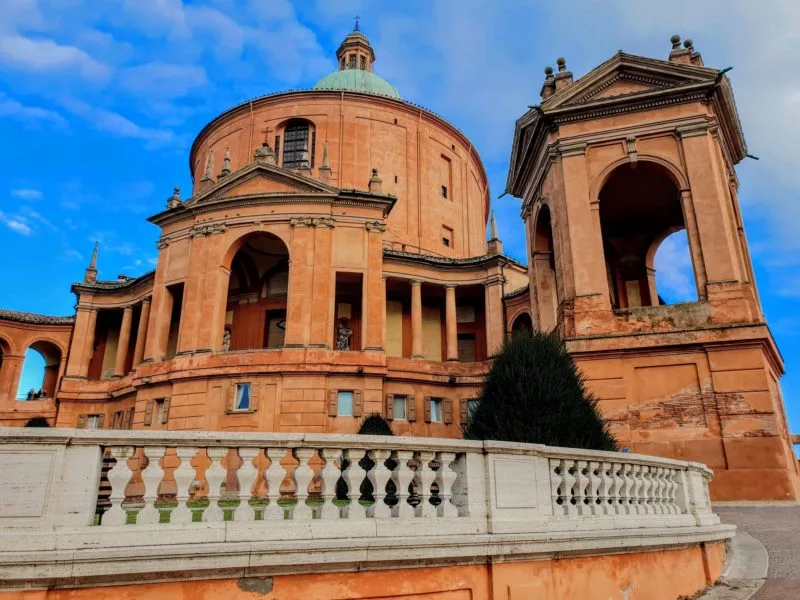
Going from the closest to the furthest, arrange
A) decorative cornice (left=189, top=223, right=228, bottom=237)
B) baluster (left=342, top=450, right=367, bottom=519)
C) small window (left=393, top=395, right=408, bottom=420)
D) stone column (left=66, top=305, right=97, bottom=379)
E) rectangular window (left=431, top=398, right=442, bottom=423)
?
baluster (left=342, top=450, right=367, bottom=519) < small window (left=393, top=395, right=408, bottom=420) < decorative cornice (left=189, top=223, right=228, bottom=237) < rectangular window (left=431, top=398, right=442, bottom=423) < stone column (left=66, top=305, right=97, bottom=379)

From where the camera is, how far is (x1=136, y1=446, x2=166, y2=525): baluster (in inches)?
191

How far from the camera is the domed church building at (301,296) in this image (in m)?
26.1

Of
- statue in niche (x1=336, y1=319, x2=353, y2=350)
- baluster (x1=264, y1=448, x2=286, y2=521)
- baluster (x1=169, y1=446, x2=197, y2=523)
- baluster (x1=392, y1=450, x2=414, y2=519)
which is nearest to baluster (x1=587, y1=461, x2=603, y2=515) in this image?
baluster (x1=392, y1=450, x2=414, y2=519)

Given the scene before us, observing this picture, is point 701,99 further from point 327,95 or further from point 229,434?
point 327,95

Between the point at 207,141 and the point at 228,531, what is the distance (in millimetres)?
40628

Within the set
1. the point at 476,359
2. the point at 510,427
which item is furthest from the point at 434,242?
the point at 510,427

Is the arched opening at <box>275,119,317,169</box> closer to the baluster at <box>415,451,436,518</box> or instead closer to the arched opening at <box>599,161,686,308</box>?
the arched opening at <box>599,161,686,308</box>

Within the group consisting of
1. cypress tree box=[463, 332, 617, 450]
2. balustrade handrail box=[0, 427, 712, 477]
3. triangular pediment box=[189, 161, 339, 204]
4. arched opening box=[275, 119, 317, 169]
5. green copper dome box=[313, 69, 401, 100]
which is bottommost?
balustrade handrail box=[0, 427, 712, 477]

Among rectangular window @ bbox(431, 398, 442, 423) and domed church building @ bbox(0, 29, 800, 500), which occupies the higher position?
domed church building @ bbox(0, 29, 800, 500)

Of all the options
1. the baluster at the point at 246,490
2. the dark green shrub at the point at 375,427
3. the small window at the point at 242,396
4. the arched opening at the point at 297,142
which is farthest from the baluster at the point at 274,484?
the arched opening at the point at 297,142

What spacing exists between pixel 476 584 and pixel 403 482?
3.76 ft

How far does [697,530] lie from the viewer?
8.10 meters

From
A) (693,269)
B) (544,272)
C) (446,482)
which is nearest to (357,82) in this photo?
(544,272)

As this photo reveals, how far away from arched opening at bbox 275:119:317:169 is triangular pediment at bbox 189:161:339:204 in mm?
7947
